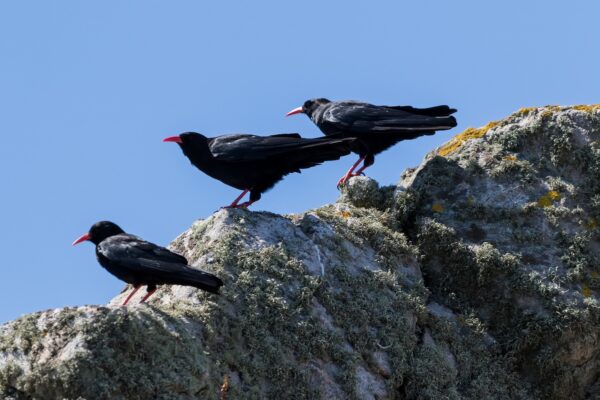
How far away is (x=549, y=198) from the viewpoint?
11.6m

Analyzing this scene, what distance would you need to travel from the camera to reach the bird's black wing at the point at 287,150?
462 inches

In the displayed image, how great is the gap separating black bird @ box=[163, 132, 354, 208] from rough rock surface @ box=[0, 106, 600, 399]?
622 millimetres

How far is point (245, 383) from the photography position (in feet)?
29.0

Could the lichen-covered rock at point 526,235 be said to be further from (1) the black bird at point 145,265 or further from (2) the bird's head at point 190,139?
(1) the black bird at point 145,265

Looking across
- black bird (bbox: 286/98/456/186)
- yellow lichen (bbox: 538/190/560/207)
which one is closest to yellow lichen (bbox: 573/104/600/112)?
yellow lichen (bbox: 538/190/560/207)

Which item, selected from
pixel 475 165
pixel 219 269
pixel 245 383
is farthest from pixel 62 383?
pixel 475 165

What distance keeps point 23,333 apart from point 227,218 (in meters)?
3.11

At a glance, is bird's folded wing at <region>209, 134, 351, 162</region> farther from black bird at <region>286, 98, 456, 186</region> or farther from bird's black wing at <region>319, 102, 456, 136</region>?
bird's black wing at <region>319, 102, 456, 136</region>

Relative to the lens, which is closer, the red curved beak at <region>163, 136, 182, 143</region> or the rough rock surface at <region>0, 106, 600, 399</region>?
the rough rock surface at <region>0, 106, 600, 399</region>

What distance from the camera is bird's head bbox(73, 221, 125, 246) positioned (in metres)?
11.0

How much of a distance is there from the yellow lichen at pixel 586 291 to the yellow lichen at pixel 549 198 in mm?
995

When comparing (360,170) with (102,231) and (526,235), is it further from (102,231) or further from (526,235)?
(102,231)

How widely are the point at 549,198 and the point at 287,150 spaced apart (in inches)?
108

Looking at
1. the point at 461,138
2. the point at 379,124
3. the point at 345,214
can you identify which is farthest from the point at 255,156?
the point at 461,138
